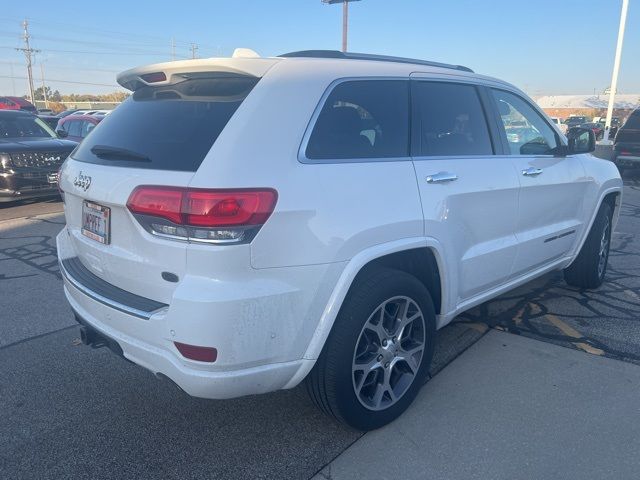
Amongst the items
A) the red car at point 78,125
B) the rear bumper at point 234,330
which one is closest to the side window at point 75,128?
the red car at point 78,125

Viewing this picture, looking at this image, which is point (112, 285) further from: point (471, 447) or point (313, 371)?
point (471, 447)

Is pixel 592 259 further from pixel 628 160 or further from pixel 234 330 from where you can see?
pixel 628 160

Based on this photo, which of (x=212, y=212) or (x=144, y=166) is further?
(x=144, y=166)

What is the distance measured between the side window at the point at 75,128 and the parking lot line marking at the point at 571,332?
1198 cm

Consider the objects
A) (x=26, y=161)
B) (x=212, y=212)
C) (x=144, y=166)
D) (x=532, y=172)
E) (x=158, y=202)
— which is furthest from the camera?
(x=26, y=161)

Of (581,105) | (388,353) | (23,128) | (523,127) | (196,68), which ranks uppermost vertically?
(581,105)

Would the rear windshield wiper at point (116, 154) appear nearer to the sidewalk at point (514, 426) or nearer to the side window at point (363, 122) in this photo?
the side window at point (363, 122)

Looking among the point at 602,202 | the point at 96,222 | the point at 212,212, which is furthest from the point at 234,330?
the point at 602,202

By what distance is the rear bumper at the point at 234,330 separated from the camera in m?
2.17

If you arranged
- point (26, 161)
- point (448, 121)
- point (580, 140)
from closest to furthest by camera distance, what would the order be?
1. point (448, 121)
2. point (580, 140)
3. point (26, 161)

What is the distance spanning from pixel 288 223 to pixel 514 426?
174 centimetres

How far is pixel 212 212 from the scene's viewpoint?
84.4 inches

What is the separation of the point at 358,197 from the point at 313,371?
884 mm

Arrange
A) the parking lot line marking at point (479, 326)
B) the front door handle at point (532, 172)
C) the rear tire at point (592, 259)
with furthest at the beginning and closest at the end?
1. the rear tire at point (592, 259)
2. the parking lot line marking at point (479, 326)
3. the front door handle at point (532, 172)
